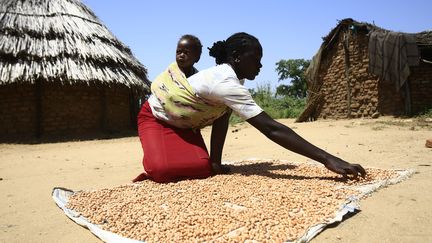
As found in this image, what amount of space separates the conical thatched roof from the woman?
6.60 m

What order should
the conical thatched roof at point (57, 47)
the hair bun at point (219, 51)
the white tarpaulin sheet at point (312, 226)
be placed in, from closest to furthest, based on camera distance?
the white tarpaulin sheet at point (312, 226) < the hair bun at point (219, 51) < the conical thatched roof at point (57, 47)

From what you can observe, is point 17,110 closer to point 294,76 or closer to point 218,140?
point 218,140

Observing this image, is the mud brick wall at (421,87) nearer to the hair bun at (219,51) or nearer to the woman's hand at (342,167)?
the woman's hand at (342,167)

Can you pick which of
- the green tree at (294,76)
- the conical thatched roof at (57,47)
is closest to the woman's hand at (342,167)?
the conical thatched roof at (57,47)

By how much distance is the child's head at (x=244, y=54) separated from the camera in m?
2.87

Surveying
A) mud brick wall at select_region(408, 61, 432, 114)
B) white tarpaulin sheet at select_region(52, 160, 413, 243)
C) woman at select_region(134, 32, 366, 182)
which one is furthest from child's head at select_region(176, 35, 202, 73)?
mud brick wall at select_region(408, 61, 432, 114)

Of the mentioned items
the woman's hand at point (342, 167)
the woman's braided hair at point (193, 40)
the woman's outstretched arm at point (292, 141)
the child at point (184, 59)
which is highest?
the woman's braided hair at point (193, 40)

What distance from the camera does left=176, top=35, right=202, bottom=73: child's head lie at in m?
3.44

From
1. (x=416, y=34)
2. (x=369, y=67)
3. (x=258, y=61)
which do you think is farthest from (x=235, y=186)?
(x=416, y=34)

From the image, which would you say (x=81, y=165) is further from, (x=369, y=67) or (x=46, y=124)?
(x=369, y=67)

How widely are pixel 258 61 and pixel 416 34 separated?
9.17 m

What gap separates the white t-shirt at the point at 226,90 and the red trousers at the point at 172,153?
0.50 m

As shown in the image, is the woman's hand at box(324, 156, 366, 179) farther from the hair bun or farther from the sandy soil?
the hair bun

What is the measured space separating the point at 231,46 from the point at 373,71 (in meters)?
8.58
